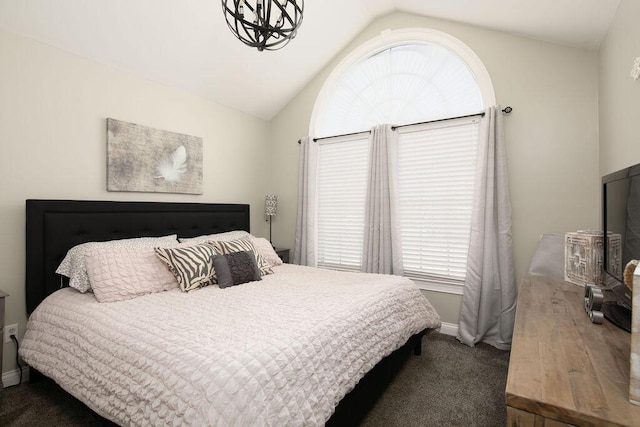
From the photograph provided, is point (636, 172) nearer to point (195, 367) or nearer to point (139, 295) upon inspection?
point (195, 367)

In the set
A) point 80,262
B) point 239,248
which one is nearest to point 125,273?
point 80,262

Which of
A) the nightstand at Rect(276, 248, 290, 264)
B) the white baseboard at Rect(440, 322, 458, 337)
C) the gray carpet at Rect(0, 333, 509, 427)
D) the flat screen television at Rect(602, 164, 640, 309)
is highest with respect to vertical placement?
the flat screen television at Rect(602, 164, 640, 309)

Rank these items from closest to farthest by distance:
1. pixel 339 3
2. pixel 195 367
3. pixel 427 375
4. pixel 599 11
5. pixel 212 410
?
pixel 212 410, pixel 195 367, pixel 599 11, pixel 427 375, pixel 339 3

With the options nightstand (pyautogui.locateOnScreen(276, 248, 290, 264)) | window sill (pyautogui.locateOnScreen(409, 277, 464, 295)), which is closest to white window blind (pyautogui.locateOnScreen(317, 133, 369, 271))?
nightstand (pyautogui.locateOnScreen(276, 248, 290, 264))

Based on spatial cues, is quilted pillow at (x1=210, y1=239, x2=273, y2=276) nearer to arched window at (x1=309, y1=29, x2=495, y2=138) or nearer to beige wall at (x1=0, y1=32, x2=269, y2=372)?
beige wall at (x1=0, y1=32, x2=269, y2=372)

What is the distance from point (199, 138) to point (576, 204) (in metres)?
3.44

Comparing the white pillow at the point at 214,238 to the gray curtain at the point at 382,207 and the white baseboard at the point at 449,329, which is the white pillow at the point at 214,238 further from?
the white baseboard at the point at 449,329

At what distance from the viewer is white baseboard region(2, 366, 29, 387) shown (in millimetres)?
2066

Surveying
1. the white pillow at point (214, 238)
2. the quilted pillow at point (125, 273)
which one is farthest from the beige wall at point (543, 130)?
the quilted pillow at point (125, 273)

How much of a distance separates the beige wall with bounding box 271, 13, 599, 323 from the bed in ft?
4.13

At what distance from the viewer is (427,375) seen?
2223 millimetres

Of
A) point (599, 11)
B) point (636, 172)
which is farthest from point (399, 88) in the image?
point (636, 172)

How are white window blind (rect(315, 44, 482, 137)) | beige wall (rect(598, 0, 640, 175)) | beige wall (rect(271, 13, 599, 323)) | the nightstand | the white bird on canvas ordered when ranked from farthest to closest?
the nightstand < white window blind (rect(315, 44, 482, 137)) < the white bird on canvas < beige wall (rect(271, 13, 599, 323)) < beige wall (rect(598, 0, 640, 175))

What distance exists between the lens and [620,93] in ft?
6.19
